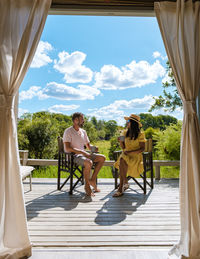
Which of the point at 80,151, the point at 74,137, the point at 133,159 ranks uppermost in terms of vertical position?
the point at 74,137

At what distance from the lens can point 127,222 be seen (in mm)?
2576

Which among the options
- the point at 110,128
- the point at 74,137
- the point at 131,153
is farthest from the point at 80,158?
the point at 110,128

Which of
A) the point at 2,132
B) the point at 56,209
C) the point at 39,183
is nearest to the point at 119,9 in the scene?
the point at 2,132

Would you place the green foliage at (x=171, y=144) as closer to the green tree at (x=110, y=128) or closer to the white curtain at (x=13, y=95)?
the green tree at (x=110, y=128)

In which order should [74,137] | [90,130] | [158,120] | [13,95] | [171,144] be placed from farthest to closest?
[90,130] → [158,120] → [171,144] → [74,137] → [13,95]

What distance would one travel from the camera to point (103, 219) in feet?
8.70

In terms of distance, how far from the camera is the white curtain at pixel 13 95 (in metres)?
1.84

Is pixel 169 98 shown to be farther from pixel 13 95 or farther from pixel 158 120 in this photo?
pixel 13 95

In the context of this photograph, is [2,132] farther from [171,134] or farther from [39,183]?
[171,134]

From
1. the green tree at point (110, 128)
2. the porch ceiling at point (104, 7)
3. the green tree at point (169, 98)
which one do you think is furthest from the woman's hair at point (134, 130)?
the green tree at point (110, 128)

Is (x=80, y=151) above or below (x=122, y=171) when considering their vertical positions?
above

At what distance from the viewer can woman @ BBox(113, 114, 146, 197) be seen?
3.63 metres

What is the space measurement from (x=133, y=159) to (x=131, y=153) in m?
0.10

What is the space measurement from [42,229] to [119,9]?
2.51 m
